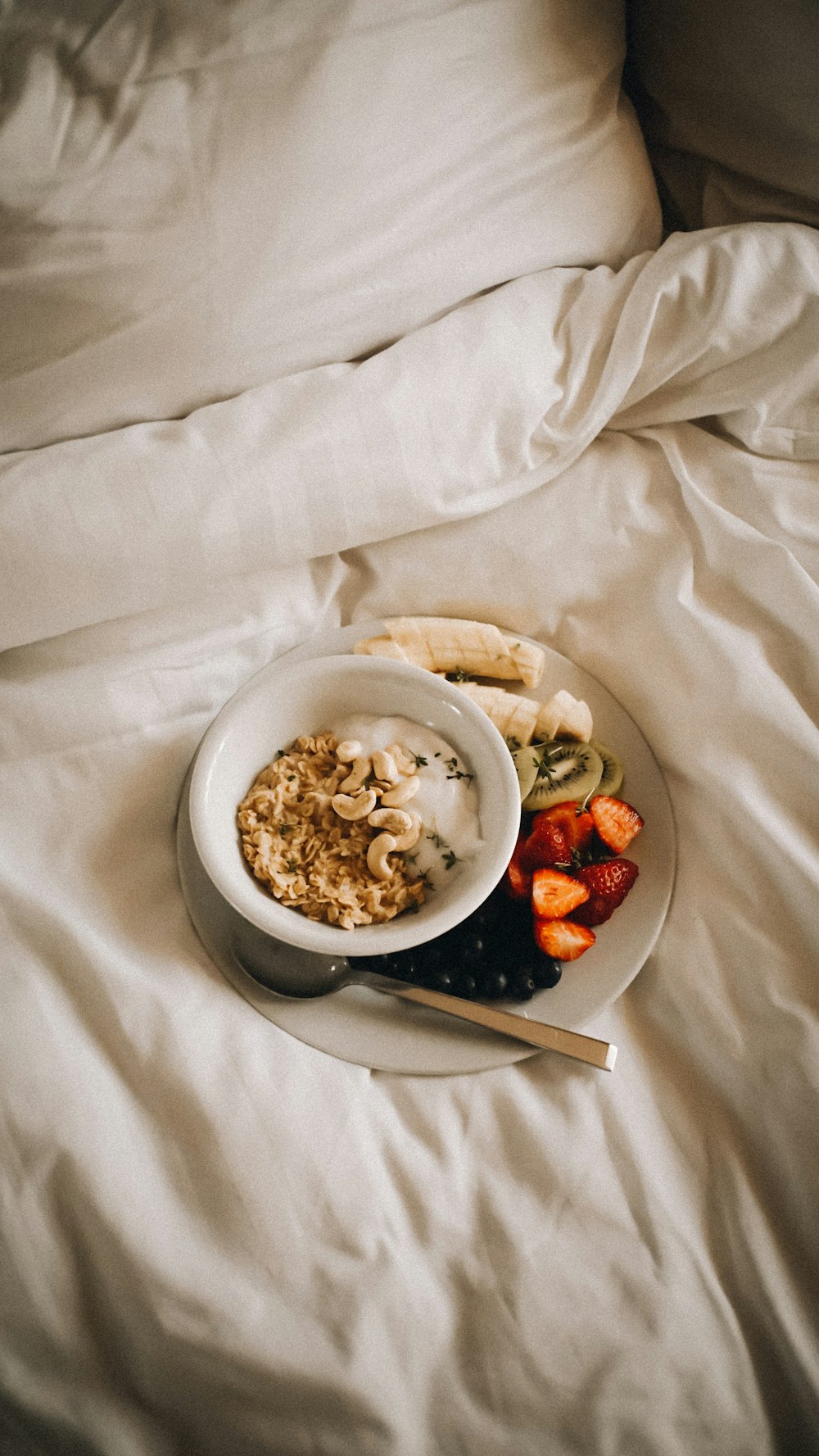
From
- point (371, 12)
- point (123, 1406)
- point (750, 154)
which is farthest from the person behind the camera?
point (750, 154)

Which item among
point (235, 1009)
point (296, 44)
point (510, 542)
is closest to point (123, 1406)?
point (235, 1009)

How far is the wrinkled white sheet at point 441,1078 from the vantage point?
68cm

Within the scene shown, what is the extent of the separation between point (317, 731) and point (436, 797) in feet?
0.55

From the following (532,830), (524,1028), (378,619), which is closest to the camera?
(524,1028)

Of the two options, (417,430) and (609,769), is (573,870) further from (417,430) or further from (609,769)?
(417,430)

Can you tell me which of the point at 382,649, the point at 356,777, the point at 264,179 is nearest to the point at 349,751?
the point at 356,777

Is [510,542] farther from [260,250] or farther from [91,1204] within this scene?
[91,1204]

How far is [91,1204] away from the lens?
697 mm

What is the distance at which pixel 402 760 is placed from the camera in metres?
0.86

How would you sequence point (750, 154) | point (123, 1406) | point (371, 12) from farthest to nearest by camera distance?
point (750, 154) < point (371, 12) < point (123, 1406)

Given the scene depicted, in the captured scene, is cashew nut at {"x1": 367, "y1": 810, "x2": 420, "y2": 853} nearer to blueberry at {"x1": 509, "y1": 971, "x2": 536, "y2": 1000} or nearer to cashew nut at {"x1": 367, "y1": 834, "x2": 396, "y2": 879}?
cashew nut at {"x1": 367, "y1": 834, "x2": 396, "y2": 879}

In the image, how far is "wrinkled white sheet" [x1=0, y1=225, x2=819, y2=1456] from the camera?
26.7 inches

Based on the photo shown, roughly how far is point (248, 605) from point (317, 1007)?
0.47 m

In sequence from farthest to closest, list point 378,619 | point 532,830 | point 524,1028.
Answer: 1. point 378,619
2. point 532,830
3. point 524,1028
